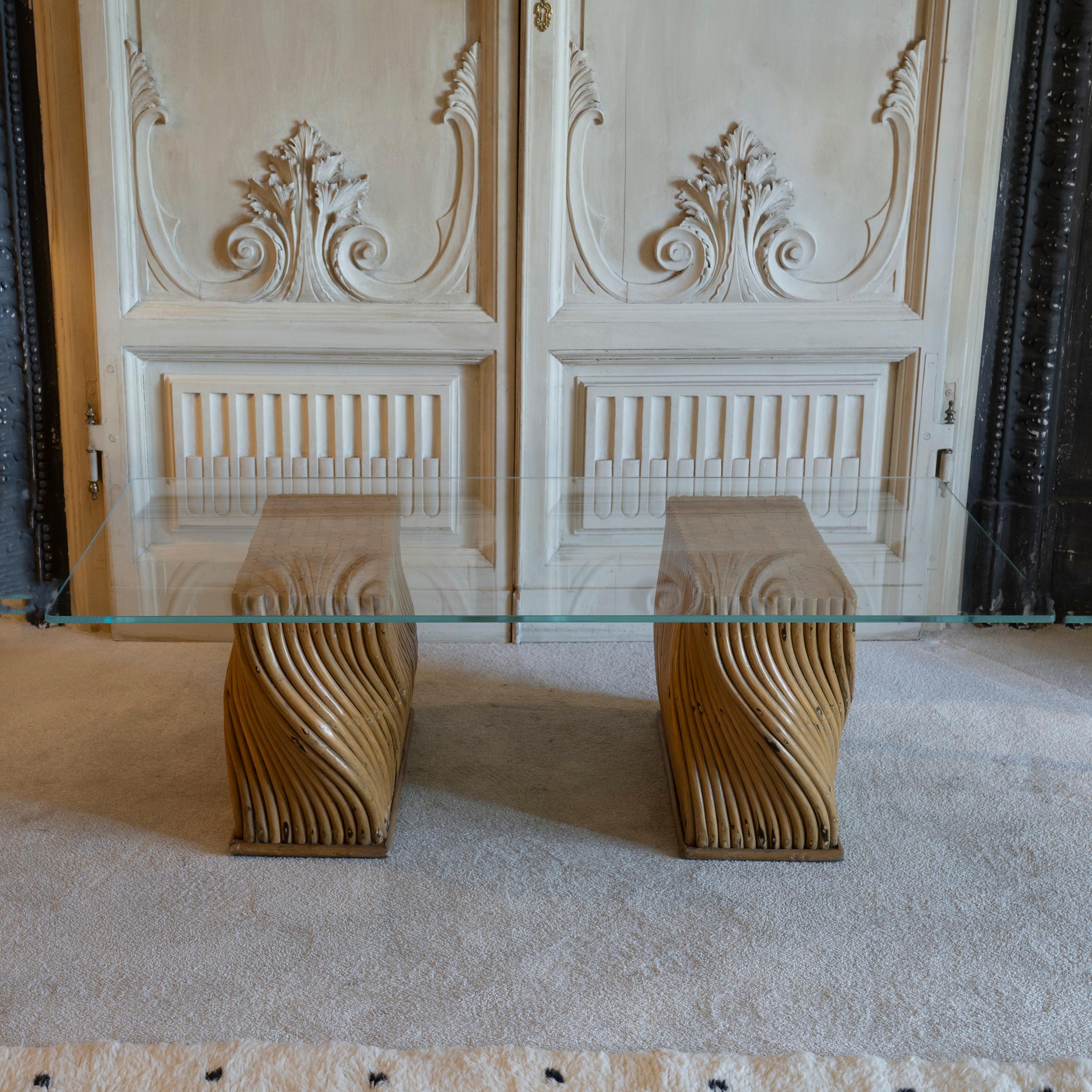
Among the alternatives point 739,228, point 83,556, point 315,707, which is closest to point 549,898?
point 315,707

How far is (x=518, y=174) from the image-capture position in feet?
9.99

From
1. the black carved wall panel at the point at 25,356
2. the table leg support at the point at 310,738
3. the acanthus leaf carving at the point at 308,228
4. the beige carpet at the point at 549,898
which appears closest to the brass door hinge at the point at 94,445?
the black carved wall panel at the point at 25,356

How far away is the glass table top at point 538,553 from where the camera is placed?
179cm

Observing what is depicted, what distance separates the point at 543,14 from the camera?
2920mm

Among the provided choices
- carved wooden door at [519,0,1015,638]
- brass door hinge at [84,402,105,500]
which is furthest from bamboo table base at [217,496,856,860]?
brass door hinge at [84,402,105,500]

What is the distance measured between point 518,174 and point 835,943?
206 cm

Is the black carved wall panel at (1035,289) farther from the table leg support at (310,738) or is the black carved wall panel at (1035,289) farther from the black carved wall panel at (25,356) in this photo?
the black carved wall panel at (25,356)

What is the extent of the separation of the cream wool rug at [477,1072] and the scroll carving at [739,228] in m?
2.07

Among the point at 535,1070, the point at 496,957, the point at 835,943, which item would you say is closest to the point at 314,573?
the point at 496,957

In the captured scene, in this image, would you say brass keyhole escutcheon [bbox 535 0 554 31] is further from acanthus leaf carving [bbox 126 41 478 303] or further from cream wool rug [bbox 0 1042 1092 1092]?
cream wool rug [bbox 0 1042 1092 1092]

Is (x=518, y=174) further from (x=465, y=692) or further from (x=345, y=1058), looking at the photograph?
(x=345, y=1058)

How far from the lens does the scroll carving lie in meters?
3.02

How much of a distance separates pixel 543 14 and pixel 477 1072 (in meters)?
2.45

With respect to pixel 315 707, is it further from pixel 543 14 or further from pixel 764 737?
pixel 543 14
